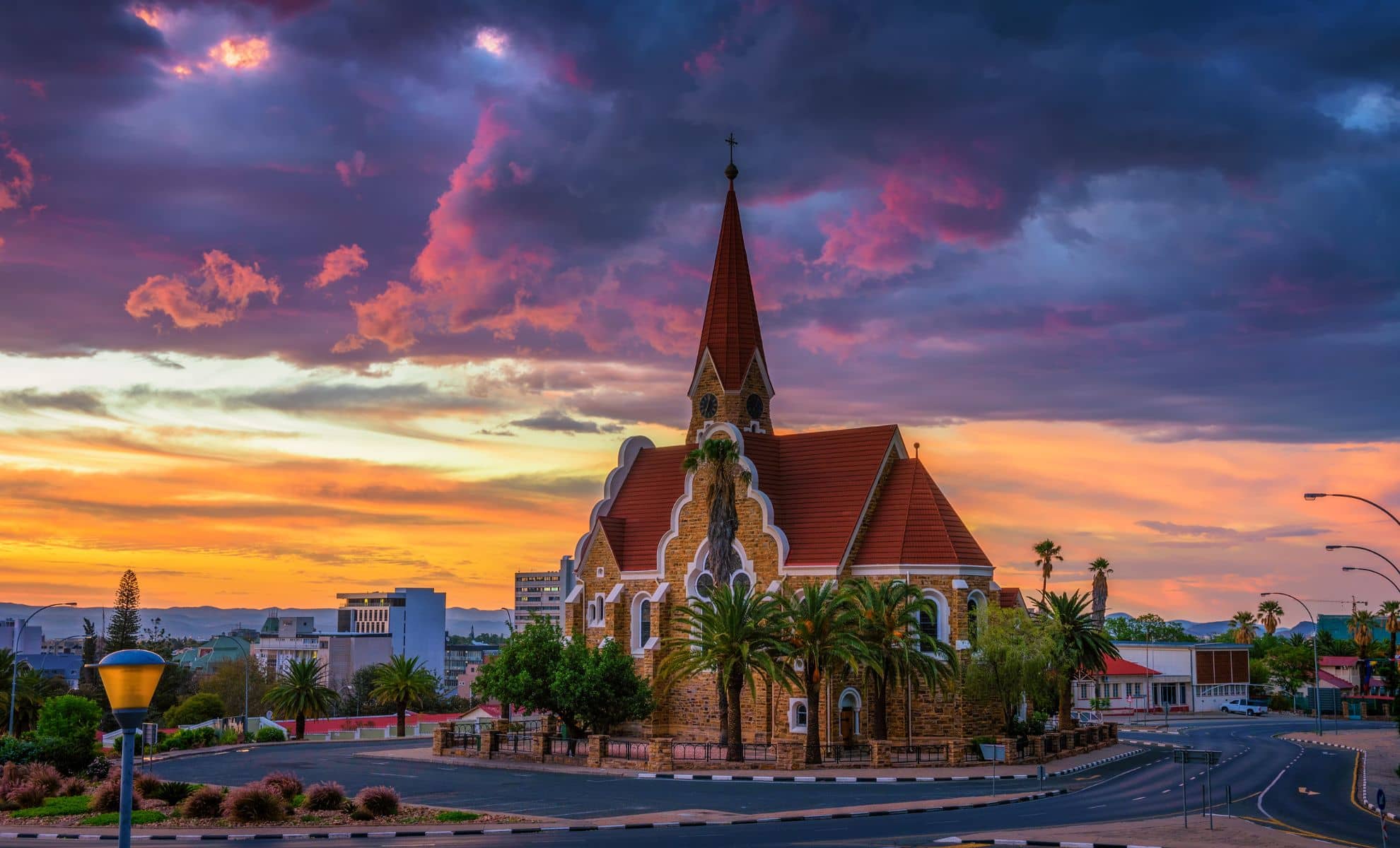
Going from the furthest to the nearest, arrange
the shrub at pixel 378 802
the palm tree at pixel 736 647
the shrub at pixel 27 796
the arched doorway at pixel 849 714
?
the arched doorway at pixel 849 714
the palm tree at pixel 736 647
the shrub at pixel 27 796
the shrub at pixel 378 802

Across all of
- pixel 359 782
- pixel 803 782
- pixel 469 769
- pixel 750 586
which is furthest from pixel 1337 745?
pixel 359 782

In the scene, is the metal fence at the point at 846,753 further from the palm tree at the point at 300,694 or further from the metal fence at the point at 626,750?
the palm tree at the point at 300,694

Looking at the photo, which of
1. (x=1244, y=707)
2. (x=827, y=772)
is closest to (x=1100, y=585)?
(x=1244, y=707)

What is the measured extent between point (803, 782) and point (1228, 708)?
72.6m

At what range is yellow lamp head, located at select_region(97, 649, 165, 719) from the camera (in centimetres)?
1502

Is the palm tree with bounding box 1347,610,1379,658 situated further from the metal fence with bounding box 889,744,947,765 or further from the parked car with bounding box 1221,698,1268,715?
the metal fence with bounding box 889,744,947,765

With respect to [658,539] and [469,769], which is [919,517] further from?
[469,769]

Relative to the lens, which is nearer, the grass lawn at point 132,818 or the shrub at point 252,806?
the shrub at point 252,806

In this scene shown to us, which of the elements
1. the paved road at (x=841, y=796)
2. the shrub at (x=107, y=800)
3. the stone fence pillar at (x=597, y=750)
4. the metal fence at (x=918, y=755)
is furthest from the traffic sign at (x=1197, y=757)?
the shrub at (x=107, y=800)

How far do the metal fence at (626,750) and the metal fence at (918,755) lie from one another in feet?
31.3

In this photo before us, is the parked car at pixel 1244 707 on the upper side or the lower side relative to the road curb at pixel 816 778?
lower

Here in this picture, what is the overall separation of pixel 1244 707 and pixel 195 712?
3166 inches

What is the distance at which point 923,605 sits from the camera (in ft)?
168

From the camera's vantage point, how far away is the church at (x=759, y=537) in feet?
182
